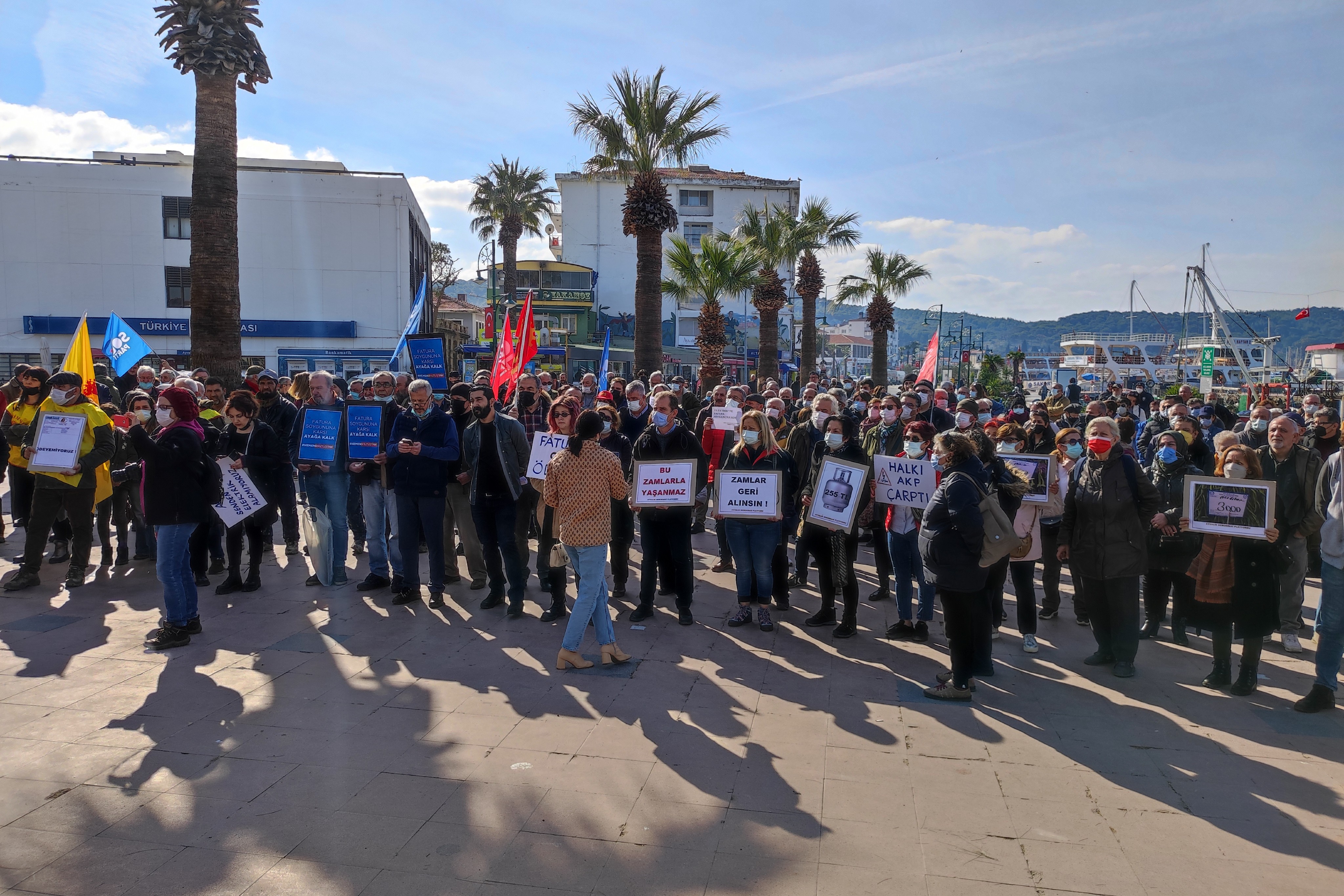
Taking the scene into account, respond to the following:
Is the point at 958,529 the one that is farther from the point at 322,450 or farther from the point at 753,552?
the point at 322,450

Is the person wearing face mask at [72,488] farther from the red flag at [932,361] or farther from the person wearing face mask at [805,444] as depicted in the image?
the red flag at [932,361]

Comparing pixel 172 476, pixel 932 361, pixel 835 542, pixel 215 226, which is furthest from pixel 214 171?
pixel 932 361

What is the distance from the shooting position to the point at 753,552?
7.16 meters

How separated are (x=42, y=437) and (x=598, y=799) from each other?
645 cm

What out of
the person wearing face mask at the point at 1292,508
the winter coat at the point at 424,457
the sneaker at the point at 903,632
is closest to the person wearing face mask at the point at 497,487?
the winter coat at the point at 424,457

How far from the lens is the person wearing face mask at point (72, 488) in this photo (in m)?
7.55

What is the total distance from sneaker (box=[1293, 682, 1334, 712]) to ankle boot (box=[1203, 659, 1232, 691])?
46 centimetres

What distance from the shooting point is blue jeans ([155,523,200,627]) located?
20.7 feet

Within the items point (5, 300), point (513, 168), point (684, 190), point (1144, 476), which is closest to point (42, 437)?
point (1144, 476)

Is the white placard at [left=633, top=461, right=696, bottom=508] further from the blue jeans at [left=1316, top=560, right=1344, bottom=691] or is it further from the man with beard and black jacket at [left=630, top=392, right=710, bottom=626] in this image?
the blue jeans at [left=1316, top=560, right=1344, bottom=691]

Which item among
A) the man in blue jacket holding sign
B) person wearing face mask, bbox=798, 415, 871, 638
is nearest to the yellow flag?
the man in blue jacket holding sign

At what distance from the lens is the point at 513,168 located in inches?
1757

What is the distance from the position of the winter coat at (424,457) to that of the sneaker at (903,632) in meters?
3.45

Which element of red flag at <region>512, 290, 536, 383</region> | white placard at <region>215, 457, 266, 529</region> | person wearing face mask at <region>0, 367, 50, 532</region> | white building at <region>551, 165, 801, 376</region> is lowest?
white placard at <region>215, 457, 266, 529</region>
